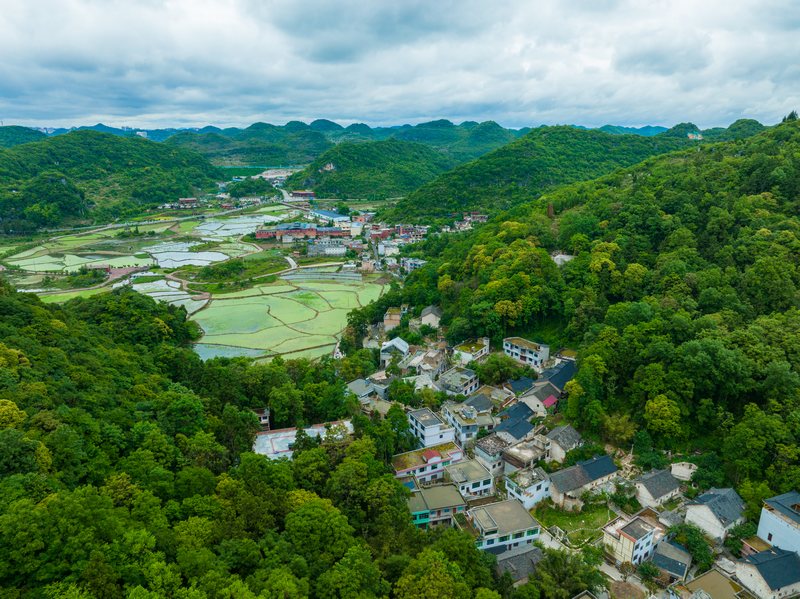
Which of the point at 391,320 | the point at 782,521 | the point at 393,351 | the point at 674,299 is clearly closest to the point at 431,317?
the point at 391,320

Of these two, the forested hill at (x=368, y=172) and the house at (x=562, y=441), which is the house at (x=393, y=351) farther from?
the forested hill at (x=368, y=172)

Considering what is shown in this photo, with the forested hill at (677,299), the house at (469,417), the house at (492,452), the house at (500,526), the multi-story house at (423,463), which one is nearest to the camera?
the house at (500,526)

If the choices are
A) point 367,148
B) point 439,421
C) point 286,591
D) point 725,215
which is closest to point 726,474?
point 439,421

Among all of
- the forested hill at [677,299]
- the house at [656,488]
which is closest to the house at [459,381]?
the forested hill at [677,299]

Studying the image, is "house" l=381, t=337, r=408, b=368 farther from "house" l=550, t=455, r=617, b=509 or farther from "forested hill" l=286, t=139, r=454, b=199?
"forested hill" l=286, t=139, r=454, b=199

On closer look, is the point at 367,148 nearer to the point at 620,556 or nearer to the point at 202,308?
the point at 202,308

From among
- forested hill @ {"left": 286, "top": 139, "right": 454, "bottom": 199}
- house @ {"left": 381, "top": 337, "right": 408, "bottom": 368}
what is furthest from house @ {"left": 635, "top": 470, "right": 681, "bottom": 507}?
forested hill @ {"left": 286, "top": 139, "right": 454, "bottom": 199}
